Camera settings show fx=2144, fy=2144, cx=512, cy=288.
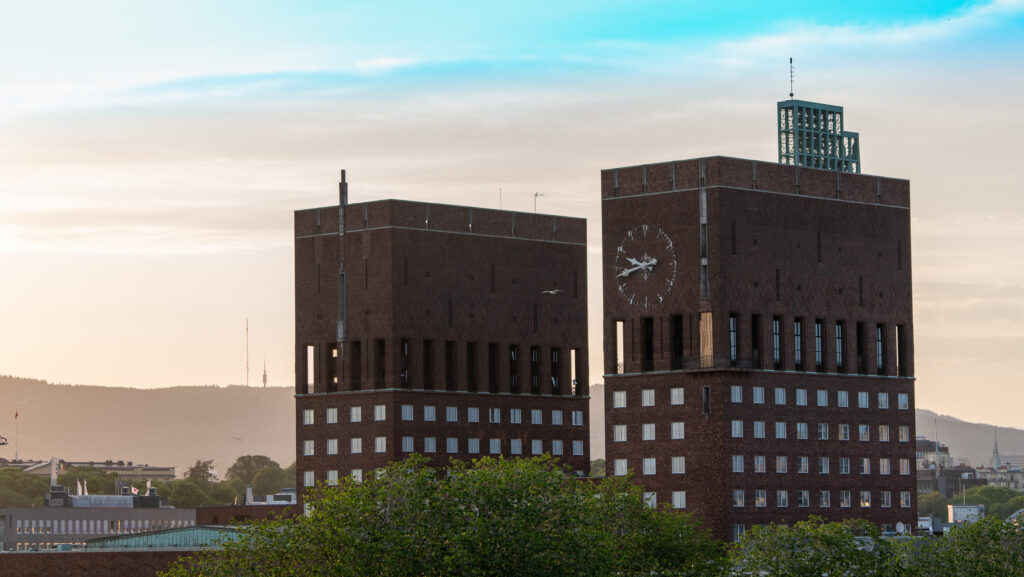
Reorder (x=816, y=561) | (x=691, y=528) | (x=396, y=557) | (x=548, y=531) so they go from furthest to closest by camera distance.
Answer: (x=691, y=528), (x=816, y=561), (x=548, y=531), (x=396, y=557)

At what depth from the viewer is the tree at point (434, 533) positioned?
130 m

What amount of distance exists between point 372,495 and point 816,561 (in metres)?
33.2

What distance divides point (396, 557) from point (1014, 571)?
4680 cm

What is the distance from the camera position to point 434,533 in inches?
5187

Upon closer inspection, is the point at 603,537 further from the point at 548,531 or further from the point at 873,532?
the point at 873,532

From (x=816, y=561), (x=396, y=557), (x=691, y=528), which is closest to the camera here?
(x=396, y=557)

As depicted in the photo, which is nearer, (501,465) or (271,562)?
(271,562)

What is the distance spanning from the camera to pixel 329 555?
429 ft

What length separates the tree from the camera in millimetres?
129500

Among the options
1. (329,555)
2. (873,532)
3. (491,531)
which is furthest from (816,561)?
(329,555)

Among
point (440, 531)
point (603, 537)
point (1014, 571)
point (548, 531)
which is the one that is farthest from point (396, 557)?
point (1014, 571)

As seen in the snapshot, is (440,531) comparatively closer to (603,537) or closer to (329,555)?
(329,555)

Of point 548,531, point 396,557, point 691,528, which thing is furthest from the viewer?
point 691,528

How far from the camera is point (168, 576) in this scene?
14562cm
